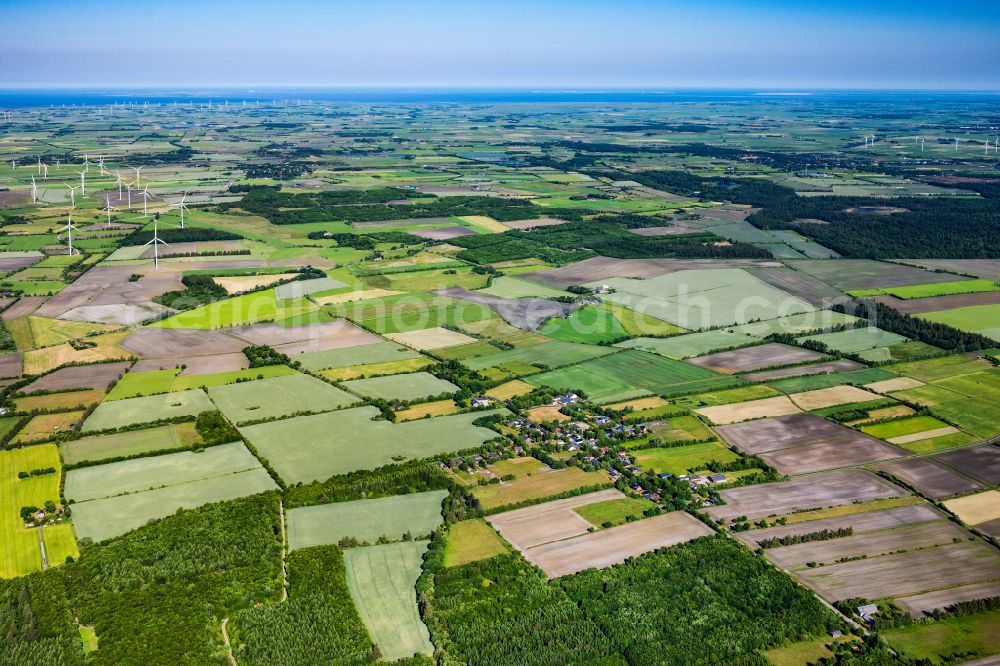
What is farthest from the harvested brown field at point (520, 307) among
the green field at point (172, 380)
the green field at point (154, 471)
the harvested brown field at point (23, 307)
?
the harvested brown field at point (23, 307)

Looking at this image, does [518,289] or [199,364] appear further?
[518,289]

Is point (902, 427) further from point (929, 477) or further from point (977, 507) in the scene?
point (977, 507)

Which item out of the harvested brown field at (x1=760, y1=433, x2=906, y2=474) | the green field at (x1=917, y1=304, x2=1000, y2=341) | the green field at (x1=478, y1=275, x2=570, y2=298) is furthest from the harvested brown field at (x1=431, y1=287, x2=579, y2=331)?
the green field at (x1=917, y1=304, x2=1000, y2=341)

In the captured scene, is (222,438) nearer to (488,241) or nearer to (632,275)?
(632,275)

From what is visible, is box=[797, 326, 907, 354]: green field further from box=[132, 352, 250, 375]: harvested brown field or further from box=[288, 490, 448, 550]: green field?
box=[132, 352, 250, 375]: harvested brown field

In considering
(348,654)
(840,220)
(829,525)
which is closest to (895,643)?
(829,525)

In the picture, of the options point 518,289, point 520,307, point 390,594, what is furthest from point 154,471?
point 518,289
